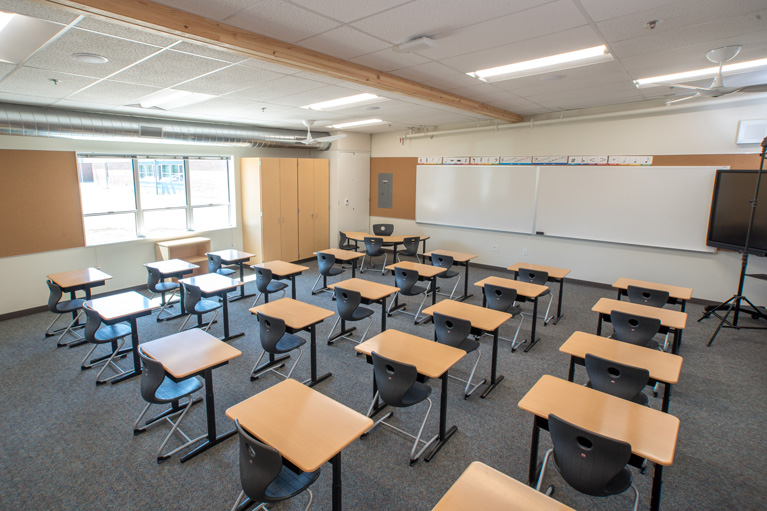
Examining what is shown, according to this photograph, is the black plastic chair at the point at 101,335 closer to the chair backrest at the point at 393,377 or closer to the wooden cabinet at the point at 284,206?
the chair backrest at the point at 393,377

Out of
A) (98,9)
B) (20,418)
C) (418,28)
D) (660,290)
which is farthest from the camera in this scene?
(660,290)

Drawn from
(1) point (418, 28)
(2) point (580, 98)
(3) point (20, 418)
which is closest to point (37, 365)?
(3) point (20, 418)

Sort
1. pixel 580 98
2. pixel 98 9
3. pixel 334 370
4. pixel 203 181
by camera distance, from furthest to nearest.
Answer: pixel 203 181, pixel 580 98, pixel 334 370, pixel 98 9

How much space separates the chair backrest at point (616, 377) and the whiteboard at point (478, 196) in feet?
17.5

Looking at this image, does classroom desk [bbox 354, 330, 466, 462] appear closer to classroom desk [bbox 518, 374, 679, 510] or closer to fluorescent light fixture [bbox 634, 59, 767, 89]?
classroom desk [bbox 518, 374, 679, 510]

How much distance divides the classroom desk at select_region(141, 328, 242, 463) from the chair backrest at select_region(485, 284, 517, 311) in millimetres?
3004

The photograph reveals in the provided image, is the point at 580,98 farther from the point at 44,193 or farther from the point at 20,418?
the point at 44,193

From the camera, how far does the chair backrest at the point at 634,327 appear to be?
3615 mm

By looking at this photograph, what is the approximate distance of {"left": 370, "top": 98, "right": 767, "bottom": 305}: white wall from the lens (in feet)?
18.8

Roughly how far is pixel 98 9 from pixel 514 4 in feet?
8.49

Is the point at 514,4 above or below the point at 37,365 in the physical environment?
above

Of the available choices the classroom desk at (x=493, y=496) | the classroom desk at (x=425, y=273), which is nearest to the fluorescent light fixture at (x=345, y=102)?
the classroom desk at (x=425, y=273)

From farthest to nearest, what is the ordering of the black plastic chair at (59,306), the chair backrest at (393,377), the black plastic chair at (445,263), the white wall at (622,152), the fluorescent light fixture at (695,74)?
the black plastic chair at (445,263) < the white wall at (622,152) < the black plastic chair at (59,306) < the fluorescent light fixture at (695,74) < the chair backrest at (393,377)

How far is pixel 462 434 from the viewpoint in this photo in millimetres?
3160
